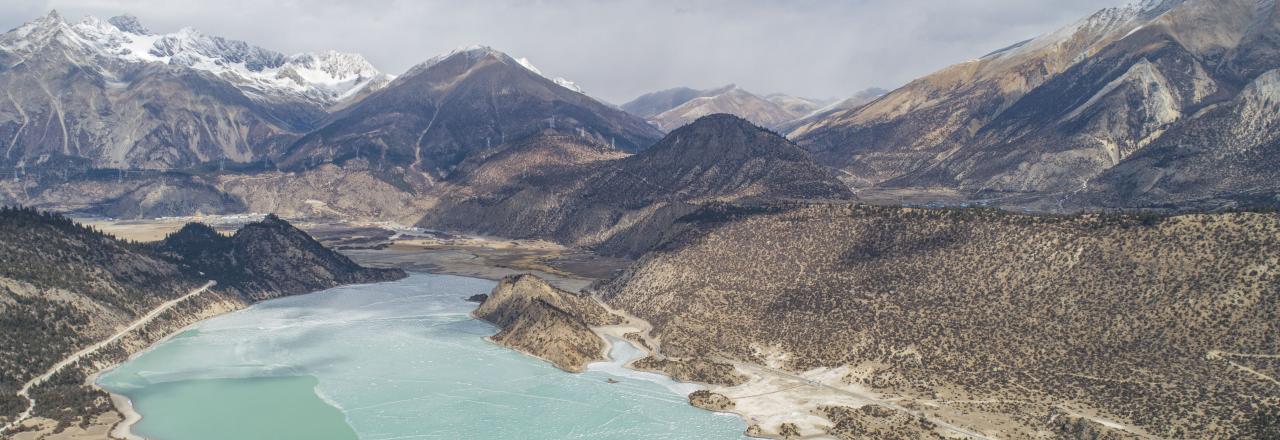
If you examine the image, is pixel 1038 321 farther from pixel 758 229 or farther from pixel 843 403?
pixel 758 229

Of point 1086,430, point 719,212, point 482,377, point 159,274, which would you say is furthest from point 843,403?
point 159,274

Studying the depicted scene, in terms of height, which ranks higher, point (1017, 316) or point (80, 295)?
point (80, 295)

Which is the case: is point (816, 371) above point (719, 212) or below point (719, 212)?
below

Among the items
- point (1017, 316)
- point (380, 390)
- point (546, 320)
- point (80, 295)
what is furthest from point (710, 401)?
point (80, 295)

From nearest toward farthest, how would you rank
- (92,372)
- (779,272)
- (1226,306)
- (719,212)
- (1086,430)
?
(1086,430) < (1226,306) < (92,372) < (779,272) < (719,212)

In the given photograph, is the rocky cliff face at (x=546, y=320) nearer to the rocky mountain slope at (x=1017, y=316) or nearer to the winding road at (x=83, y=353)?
the rocky mountain slope at (x=1017, y=316)

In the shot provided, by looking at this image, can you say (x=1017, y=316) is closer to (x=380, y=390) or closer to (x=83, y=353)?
(x=380, y=390)
